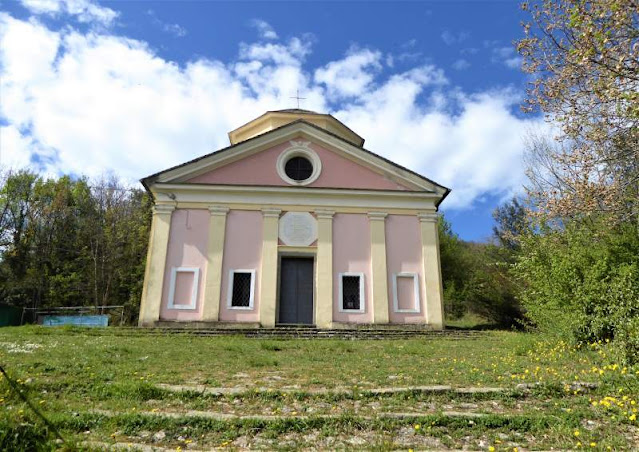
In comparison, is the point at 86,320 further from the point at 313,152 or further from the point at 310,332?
the point at 313,152

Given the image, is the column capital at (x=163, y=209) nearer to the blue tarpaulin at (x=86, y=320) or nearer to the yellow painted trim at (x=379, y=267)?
the blue tarpaulin at (x=86, y=320)

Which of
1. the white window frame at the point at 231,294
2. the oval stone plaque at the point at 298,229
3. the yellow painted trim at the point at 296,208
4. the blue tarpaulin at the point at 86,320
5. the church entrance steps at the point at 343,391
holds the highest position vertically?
the yellow painted trim at the point at 296,208

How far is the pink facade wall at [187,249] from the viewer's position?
1470cm

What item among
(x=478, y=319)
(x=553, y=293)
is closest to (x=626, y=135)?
(x=553, y=293)

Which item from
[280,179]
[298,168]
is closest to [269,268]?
[280,179]

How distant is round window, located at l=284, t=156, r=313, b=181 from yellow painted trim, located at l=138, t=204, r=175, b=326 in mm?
4519

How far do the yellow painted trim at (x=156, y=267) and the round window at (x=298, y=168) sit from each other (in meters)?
4.52

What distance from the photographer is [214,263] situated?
15.1 meters

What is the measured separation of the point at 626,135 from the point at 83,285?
29076 mm

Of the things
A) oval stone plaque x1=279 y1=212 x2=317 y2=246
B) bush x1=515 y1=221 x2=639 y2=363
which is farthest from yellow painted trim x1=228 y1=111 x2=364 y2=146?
bush x1=515 y1=221 x2=639 y2=363

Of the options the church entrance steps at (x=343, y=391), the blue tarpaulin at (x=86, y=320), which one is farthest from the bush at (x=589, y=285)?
the blue tarpaulin at (x=86, y=320)

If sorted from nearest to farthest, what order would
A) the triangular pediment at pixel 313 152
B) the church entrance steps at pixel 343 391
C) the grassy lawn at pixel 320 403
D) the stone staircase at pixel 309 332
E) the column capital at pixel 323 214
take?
1. the grassy lawn at pixel 320 403
2. the church entrance steps at pixel 343 391
3. the stone staircase at pixel 309 332
4. the column capital at pixel 323 214
5. the triangular pediment at pixel 313 152

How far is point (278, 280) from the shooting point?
15438 mm

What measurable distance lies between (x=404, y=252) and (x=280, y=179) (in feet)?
17.5
